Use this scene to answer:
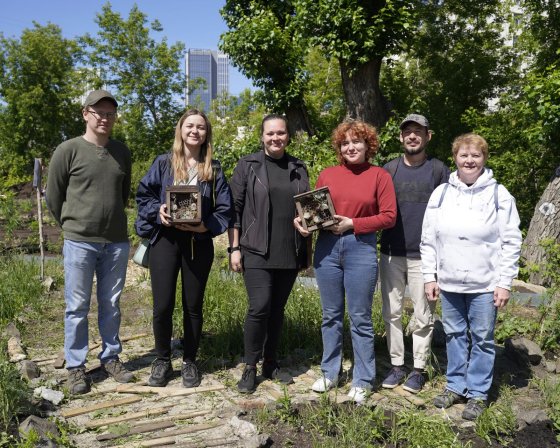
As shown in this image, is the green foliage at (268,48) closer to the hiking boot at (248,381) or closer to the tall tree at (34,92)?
the hiking boot at (248,381)

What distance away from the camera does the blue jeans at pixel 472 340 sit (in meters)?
3.83

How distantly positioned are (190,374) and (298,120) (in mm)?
11012

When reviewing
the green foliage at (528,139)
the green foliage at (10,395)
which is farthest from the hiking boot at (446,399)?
the green foliage at (528,139)

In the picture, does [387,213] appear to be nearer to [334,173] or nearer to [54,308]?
[334,173]

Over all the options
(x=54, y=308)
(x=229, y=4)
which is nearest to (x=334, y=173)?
(x=54, y=308)

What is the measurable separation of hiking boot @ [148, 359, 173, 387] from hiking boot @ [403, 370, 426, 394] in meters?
1.95

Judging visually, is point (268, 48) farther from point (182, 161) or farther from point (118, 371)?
point (118, 371)

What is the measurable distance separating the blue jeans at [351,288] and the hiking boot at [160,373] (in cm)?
133

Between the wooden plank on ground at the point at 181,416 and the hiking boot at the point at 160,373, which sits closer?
the wooden plank on ground at the point at 181,416

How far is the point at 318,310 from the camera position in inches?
225

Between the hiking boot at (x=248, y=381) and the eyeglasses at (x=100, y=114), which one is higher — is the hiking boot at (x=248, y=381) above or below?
below

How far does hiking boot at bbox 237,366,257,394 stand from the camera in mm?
4258

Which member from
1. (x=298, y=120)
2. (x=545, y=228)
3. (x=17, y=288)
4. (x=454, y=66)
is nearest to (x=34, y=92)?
(x=298, y=120)

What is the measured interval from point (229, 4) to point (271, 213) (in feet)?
37.6
